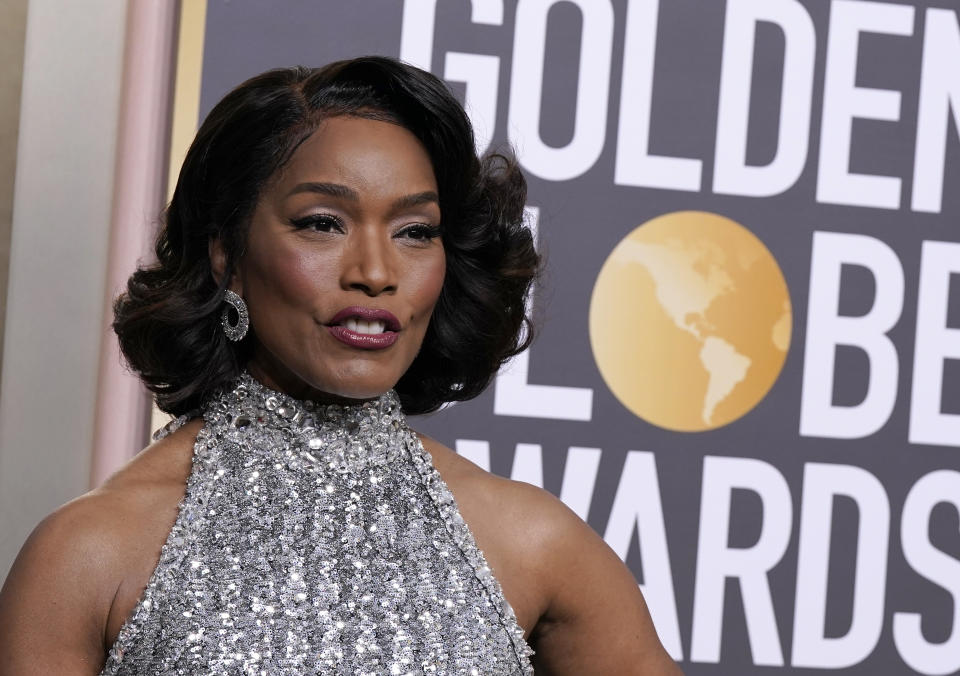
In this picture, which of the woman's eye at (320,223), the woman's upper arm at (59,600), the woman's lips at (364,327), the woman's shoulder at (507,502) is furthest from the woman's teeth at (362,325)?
the woman's upper arm at (59,600)

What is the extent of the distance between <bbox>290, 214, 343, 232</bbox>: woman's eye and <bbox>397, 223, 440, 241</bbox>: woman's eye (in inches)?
2.9

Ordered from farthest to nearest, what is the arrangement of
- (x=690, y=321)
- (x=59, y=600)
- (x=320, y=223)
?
(x=690, y=321)
(x=320, y=223)
(x=59, y=600)

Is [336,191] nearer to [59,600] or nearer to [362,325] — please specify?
[362,325]

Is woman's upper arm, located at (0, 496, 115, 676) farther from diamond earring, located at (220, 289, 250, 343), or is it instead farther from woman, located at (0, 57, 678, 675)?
diamond earring, located at (220, 289, 250, 343)

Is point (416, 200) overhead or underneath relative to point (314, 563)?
overhead

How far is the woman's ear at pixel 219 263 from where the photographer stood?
1.47m

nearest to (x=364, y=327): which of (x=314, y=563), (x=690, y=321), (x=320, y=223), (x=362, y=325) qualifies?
(x=362, y=325)

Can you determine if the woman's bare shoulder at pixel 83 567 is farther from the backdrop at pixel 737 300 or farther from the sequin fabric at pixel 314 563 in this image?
the backdrop at pixel 737 300

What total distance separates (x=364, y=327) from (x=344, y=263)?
7cm

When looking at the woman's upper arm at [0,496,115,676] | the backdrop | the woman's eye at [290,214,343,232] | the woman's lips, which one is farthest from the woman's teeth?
the backdrop

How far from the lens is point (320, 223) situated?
1.42 m

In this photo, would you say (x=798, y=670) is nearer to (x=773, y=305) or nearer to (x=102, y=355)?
(x=773, y=305)

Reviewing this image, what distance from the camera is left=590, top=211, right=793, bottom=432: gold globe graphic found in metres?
2.41

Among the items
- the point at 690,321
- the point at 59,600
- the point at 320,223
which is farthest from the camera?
the point at 690,321
